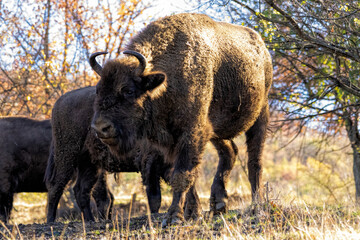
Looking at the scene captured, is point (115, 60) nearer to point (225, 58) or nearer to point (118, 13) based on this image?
point (225, 58)

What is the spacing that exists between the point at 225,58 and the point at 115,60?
1.50m

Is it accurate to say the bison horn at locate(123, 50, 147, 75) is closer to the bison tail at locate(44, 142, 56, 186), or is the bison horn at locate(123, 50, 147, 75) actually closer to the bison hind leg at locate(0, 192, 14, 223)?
the bison tail at locate(44, 142, 56, 186)

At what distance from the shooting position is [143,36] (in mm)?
5117

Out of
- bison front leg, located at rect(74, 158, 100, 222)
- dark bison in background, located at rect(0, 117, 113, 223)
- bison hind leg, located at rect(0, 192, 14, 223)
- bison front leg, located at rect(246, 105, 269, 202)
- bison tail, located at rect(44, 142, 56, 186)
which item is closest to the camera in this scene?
bison front leg, located at rect(246, 105, 269, 202)

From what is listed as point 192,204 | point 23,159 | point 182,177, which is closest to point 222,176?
point 192,204

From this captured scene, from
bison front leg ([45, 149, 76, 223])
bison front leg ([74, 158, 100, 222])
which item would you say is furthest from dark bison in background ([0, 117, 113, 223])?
bison front leg ([45, 149, 76, 223])

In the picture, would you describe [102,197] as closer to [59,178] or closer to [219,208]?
[59,178]

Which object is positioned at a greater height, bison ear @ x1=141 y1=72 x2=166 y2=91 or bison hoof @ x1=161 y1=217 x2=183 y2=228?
bison ear @ x1=141 y1=72 x2=166 y2=91

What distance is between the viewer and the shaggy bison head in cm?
463

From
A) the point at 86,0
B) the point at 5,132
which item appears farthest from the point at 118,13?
the point at 5,132

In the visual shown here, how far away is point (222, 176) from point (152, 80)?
2.16 metres

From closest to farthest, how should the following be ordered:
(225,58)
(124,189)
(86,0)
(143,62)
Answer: (143,62), (225,58), (86,0), (124,189)

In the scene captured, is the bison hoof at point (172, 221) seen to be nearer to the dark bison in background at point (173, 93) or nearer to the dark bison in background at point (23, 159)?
the dark bison in background at point (173, 93)

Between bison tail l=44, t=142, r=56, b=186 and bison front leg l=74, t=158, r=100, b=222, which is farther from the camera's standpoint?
bison front leg l=74, t=158, r=100, b=222
